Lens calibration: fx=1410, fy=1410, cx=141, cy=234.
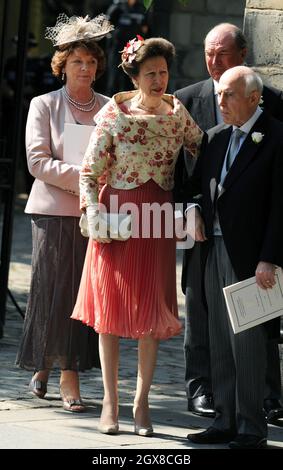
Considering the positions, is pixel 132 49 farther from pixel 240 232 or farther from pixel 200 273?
pixel 200 273

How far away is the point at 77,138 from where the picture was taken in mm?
7664

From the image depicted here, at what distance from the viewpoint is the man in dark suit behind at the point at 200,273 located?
25.0 feet

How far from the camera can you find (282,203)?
21.6 feet

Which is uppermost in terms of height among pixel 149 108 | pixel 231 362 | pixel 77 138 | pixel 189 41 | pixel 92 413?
pixel 189 41

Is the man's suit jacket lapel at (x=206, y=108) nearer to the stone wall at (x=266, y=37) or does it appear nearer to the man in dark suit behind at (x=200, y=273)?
the man in dark suit behind at (x=200, y=273)

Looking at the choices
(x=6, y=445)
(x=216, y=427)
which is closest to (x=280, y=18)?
(x=216, y=427)

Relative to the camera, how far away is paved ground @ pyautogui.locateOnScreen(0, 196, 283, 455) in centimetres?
674

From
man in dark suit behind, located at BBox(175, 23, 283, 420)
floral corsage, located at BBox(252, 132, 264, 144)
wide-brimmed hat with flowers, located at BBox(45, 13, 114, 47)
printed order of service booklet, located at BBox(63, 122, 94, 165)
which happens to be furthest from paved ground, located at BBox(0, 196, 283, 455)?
wide-brimmed hat with flowers, located at BBox(45, 13, 114, 47)

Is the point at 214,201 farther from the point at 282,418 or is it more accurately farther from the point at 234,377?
the point at 282,418

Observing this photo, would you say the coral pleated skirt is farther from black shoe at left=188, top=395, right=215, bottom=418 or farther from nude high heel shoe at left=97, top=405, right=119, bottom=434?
black shoe at left=188, top=395, right=215, bottom=418

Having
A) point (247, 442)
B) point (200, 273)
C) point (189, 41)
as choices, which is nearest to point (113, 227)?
point (200, 273)

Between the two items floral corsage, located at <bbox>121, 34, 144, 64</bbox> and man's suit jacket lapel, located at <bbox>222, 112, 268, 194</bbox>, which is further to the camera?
floral corsage, located at <bbox>121, 34, 144, 64</bbox>

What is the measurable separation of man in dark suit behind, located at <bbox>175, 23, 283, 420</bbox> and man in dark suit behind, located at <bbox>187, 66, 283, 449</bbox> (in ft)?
1.98

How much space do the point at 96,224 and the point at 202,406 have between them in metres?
1.38
